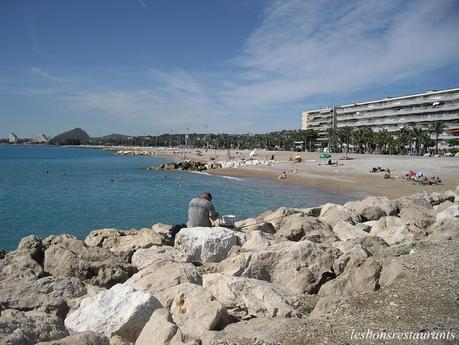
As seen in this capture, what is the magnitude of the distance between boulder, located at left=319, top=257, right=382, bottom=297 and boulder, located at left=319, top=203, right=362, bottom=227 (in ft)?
23.1

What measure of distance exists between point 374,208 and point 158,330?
41.3ft

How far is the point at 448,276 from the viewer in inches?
277

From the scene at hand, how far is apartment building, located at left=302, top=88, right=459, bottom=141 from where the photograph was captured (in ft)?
315

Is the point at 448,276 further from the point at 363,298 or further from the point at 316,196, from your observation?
the point at 316,196

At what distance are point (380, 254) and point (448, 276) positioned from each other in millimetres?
2311

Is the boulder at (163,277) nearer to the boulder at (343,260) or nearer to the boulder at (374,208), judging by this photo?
the boulder at (343,260)

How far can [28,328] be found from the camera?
5.46 meters

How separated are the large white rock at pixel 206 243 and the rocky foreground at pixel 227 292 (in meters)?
0.02

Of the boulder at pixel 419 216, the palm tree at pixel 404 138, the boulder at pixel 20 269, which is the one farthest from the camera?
the palm tree at pixel 404 138

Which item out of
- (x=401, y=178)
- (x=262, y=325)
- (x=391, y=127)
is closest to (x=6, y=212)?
(x=262, y=325)

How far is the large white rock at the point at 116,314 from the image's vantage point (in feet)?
19.8

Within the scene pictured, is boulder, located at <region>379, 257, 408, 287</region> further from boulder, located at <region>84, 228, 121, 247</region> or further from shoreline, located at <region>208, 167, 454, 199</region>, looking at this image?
shoreline, located at <region>208, 167, 454, 199</region>

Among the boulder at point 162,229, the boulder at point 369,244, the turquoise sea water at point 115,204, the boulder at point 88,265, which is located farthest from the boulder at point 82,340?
the turquoise sea water at point 115,204

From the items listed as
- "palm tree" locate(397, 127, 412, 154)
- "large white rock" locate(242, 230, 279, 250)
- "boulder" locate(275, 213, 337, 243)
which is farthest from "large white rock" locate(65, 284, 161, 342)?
"palm tree" locate(397, 127, 412, 154)
